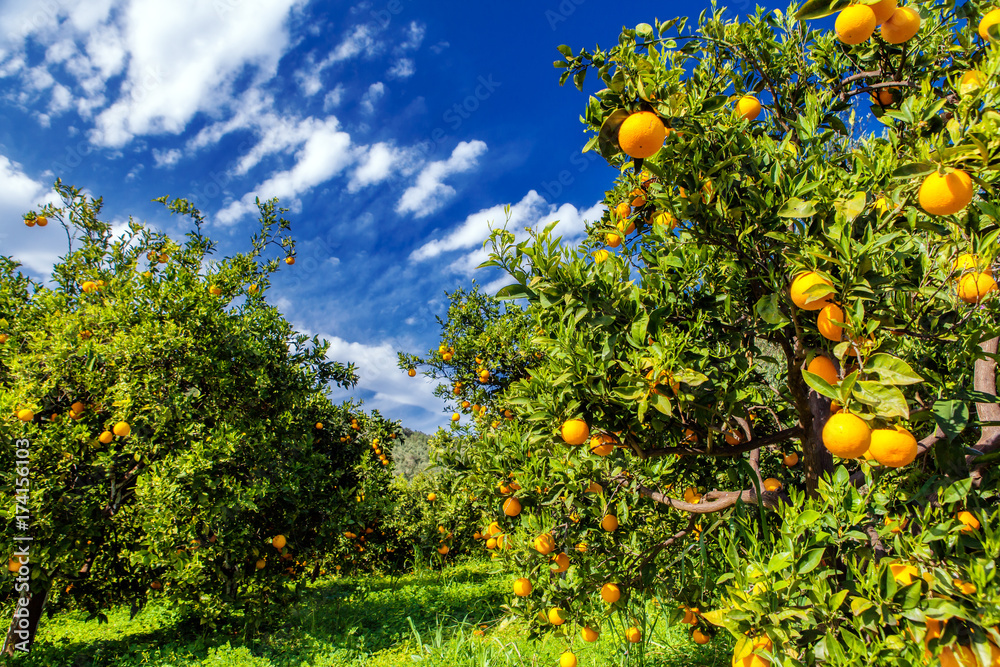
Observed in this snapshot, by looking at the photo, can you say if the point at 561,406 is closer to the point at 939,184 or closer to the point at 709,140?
the point at 709,140

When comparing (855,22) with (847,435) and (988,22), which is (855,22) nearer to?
(988,22)

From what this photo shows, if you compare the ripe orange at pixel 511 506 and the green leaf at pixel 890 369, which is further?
the ripe orange at pixel 511 506

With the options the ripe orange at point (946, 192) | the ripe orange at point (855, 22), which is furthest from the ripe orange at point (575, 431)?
the ripe orange at point (855, 22)

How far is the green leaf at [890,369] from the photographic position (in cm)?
119

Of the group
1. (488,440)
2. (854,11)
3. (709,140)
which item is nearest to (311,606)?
(488,440)

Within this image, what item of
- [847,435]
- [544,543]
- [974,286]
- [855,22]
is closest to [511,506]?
[544,543]

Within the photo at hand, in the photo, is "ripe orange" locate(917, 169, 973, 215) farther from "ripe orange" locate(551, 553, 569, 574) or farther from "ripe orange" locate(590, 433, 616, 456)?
"ripe orange" locate(551, 553, 569, 574)

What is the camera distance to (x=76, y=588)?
187 inches

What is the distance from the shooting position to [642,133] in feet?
5.00

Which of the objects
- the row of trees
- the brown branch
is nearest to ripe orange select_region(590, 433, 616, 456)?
the row of trees

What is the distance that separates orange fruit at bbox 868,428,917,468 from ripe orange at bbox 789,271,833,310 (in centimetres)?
39

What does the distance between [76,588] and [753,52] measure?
716 cm

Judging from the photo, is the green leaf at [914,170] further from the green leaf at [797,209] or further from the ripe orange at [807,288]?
the ripe orange at [807,288]

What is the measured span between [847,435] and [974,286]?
84 cm
